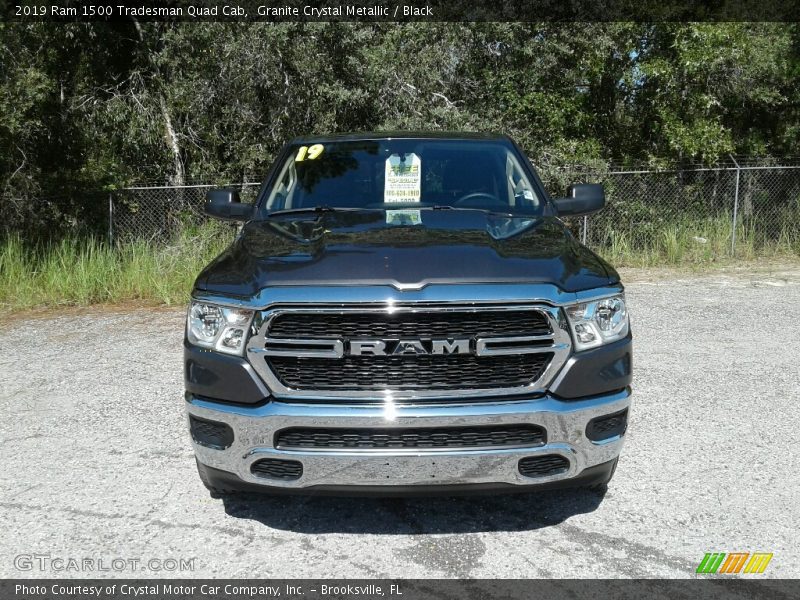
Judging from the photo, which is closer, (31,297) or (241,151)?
(31,297)

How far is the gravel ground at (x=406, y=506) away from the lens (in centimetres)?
344

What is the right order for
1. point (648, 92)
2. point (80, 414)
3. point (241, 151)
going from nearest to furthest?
point (80, 414)
point (241, 151)
point (648, 92)

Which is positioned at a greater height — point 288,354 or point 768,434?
point 288,354

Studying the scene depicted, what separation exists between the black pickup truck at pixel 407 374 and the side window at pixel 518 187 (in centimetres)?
125

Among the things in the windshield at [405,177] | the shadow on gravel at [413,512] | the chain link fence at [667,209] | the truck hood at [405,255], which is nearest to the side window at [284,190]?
the windshield at [405,177]

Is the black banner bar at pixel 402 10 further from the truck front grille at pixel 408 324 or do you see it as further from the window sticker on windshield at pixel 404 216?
the truck front grille at pixel 408 324

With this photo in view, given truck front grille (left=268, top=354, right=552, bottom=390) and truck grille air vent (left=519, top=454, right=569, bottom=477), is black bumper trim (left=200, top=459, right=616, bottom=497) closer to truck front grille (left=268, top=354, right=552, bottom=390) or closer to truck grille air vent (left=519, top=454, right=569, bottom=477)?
truck grille air vent (left=519, top=454, right=569, bottom=477)

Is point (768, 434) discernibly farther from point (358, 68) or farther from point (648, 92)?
point (648, 92)

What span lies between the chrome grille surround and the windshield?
1.49m

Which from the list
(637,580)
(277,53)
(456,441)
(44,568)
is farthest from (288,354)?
(277,53)

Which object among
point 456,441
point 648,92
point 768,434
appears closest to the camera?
point 456,441

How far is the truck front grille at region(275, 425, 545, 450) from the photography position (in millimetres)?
3189

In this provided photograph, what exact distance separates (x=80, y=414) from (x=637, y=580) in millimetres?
4107

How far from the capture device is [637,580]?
10.7ft
